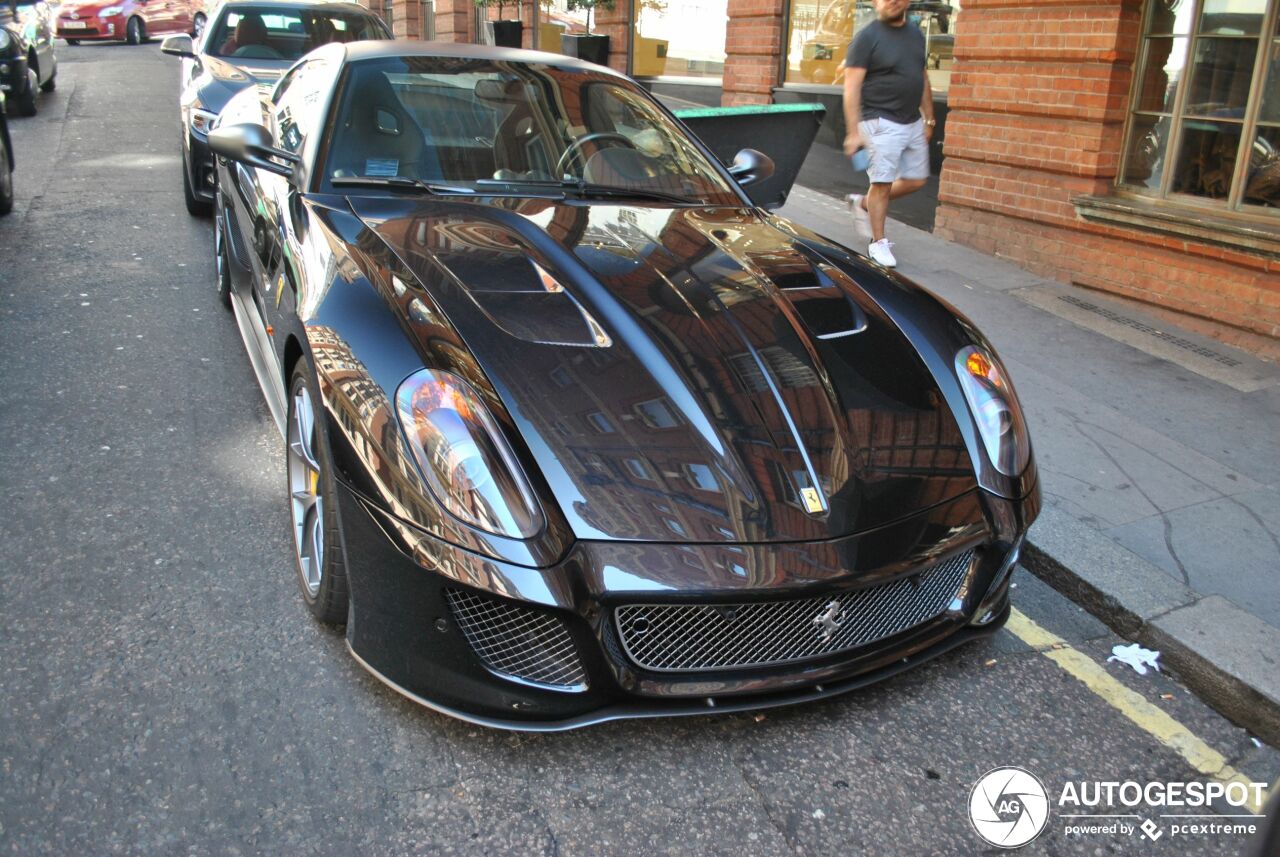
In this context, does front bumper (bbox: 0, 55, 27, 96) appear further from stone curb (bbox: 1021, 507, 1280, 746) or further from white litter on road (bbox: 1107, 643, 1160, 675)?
white litter on road (bbox: 1107, 643, 1160, 675)

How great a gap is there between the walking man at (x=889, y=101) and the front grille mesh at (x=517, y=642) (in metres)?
4.84

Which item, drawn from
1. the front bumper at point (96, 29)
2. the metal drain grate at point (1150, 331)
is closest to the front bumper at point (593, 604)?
the metal drain grate at point (1150, 331)

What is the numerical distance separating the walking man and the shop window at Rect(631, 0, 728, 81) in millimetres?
4719

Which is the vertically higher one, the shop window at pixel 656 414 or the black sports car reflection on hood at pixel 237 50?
the black sports car reflection on hood at pixel 237 50

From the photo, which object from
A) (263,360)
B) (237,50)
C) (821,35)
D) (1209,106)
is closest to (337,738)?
(263,360)

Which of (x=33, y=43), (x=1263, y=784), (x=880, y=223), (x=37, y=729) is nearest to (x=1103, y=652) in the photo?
(x=1263, y=784)

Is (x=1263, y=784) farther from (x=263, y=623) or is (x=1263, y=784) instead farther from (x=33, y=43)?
(x=33, y=43)

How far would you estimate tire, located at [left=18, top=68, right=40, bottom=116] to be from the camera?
1194 centimetres

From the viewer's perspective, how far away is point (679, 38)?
12141mm

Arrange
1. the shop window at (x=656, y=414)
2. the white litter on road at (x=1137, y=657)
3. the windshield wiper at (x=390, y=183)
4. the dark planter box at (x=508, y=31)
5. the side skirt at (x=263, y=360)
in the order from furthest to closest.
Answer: the dark planter box at (x=508, y=31) < the windshield wiper at (x=390, y=183) < the side skirt at (x=263, y=360) < the white litter on road at (x=1137, y=657) < the shop window at (x=656, y=414)

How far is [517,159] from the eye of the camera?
382 cm

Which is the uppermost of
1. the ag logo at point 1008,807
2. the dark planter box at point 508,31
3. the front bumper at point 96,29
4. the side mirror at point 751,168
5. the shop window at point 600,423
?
the front bumper at point 96,29

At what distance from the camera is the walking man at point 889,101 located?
645 cm

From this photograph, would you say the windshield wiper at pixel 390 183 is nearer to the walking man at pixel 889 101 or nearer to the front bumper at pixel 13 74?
the walking man at pixel 889 101
